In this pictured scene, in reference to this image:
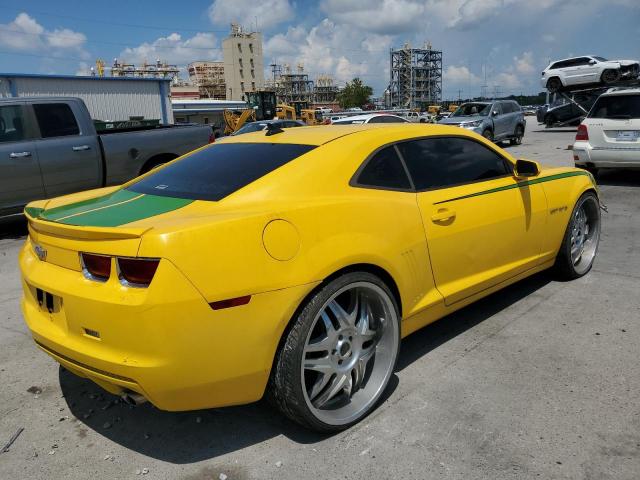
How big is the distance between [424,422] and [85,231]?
1877 millimetres

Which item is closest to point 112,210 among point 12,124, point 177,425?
point 177,425

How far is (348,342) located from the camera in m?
2.71

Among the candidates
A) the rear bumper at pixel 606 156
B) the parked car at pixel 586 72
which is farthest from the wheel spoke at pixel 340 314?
the parked car at pixel 586 72

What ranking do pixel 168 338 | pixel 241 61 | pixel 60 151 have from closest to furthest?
pixel 168 338 < pixel 60 151 < pixel 241 61

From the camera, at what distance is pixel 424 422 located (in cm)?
267

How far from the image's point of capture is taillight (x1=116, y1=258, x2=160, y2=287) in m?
2.10

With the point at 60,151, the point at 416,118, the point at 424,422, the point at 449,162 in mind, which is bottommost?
the point at 424,422

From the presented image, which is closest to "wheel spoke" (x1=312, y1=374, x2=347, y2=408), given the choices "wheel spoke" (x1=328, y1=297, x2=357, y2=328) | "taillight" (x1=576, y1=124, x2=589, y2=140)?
"wheel spoke" (x1=328, y1=297, x2=357, y2=328)

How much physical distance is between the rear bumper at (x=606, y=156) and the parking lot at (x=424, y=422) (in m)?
6.02

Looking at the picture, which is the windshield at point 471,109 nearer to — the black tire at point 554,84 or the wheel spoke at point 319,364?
the black tire at point 554,84

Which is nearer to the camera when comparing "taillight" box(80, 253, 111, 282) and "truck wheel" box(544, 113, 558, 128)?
"taillight" box(80, 253, 111, 282)

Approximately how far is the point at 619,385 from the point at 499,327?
931 mm

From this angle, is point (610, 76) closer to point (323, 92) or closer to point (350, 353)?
point (350, 353)

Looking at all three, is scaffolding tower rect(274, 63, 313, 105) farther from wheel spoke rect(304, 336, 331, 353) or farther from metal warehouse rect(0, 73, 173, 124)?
wheel spoke rect(304, 336, 331, 353)
